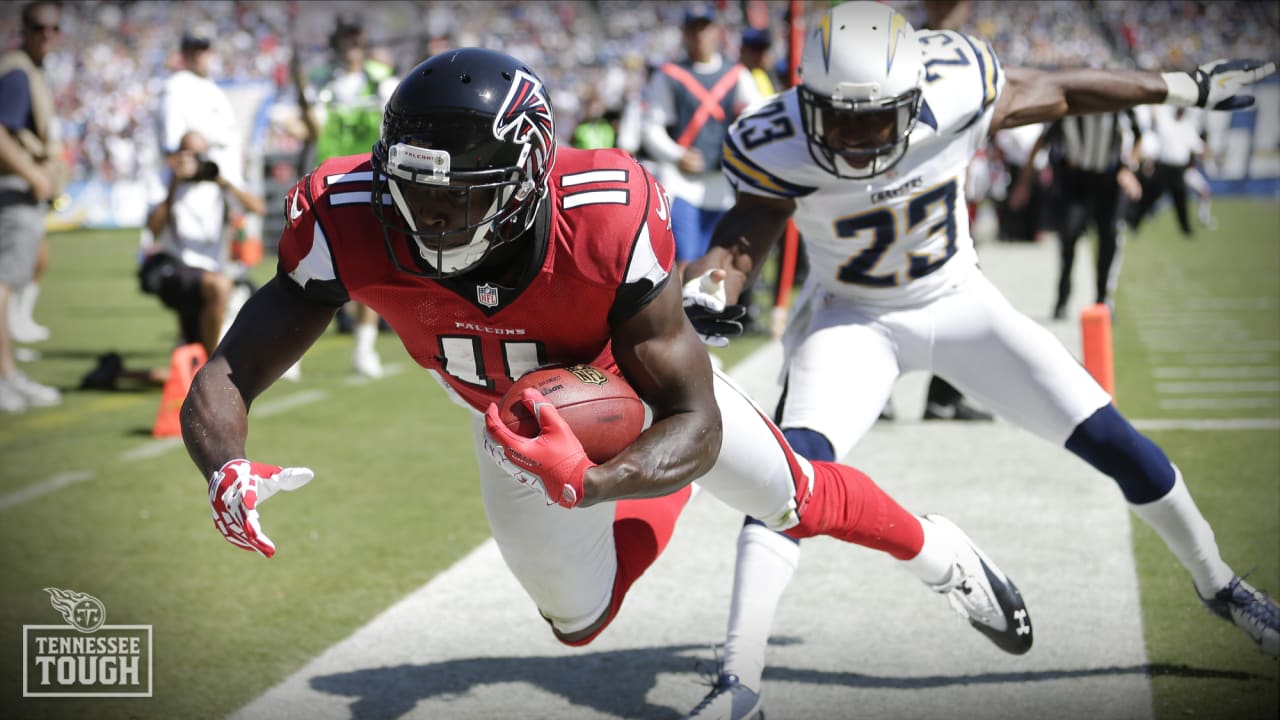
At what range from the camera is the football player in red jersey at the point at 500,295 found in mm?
2348

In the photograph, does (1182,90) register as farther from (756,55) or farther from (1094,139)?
(1094,139)

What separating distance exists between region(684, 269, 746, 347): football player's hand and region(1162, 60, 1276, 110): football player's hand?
157 cm

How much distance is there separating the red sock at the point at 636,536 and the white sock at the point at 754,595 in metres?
0.27

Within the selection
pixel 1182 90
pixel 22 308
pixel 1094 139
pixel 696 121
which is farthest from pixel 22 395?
pixel 1094 139

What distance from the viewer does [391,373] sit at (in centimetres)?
824

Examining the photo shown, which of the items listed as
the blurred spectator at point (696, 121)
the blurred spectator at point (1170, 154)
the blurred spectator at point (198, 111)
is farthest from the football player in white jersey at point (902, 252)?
the blurred spectator at point (1170, 154)

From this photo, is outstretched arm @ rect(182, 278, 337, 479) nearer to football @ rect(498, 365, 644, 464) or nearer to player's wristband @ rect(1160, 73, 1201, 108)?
football @ rect(498, 365, 644, 464)

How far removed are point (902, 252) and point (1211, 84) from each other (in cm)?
111

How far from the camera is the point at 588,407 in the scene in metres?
2.40

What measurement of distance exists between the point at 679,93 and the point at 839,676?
17.0 feet

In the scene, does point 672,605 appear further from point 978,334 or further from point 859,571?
point 978,334

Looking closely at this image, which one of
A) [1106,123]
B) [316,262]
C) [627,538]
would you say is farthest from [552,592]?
[1106,123]

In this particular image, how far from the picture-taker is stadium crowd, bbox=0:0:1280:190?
25.9 metres

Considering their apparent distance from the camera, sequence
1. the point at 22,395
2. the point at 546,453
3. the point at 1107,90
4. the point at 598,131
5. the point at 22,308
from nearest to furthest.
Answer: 1. the point at 546,453
2. the point at 1107,90
3. the point at 22,395
4. the point at 22,308
5. the point at 598,131
